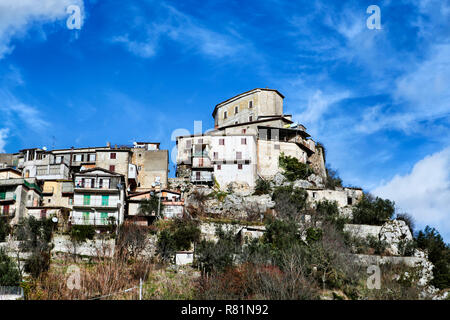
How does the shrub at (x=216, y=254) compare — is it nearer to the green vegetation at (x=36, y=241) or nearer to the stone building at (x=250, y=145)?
the green vegetation at (x=36, y=241)

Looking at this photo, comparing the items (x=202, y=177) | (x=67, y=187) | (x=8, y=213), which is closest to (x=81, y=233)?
(x=8, y=213)

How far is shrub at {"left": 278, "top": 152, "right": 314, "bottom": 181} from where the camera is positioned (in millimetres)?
61447

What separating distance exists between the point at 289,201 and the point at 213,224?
9.55 meters

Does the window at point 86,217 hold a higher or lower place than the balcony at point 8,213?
lower

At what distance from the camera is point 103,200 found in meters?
49.4

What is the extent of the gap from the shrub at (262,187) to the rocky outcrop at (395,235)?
42.1 feet

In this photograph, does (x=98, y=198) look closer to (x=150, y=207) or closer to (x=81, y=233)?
(x=150, y=207)

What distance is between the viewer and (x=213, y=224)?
1874 inches

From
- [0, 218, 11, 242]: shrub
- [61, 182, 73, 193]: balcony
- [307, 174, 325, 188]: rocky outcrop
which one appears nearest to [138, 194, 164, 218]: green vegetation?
[61, 182, 73, 193]: balcony

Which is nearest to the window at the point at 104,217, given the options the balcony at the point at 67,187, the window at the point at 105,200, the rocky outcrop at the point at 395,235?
the window at the point at 105,200

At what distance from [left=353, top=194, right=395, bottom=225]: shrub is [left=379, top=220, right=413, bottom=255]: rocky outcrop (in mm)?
1489

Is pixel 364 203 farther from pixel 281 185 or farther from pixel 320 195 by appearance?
pixel 281 185

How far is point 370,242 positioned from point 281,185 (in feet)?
41.7

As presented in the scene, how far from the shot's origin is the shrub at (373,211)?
52531mm
